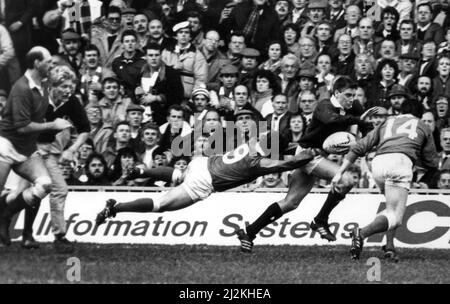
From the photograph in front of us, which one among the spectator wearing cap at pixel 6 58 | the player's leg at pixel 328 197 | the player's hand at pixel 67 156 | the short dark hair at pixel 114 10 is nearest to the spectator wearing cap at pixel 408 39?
the player's leg at pixel 328 197

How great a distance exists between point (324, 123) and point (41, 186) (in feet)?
10.6

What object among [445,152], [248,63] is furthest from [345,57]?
[445,152]

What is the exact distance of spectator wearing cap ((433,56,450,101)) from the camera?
1541 centimetres

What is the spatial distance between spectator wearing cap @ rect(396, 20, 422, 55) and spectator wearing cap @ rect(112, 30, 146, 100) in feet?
11.3

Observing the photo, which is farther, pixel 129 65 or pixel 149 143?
pixel 129 65

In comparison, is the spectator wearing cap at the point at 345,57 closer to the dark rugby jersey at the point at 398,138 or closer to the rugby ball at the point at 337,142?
the rugby ball at the point at 337,142

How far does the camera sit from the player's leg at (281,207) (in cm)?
1362

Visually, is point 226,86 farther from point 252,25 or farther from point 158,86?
point 252,25

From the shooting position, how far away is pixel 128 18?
1706 centimetres
